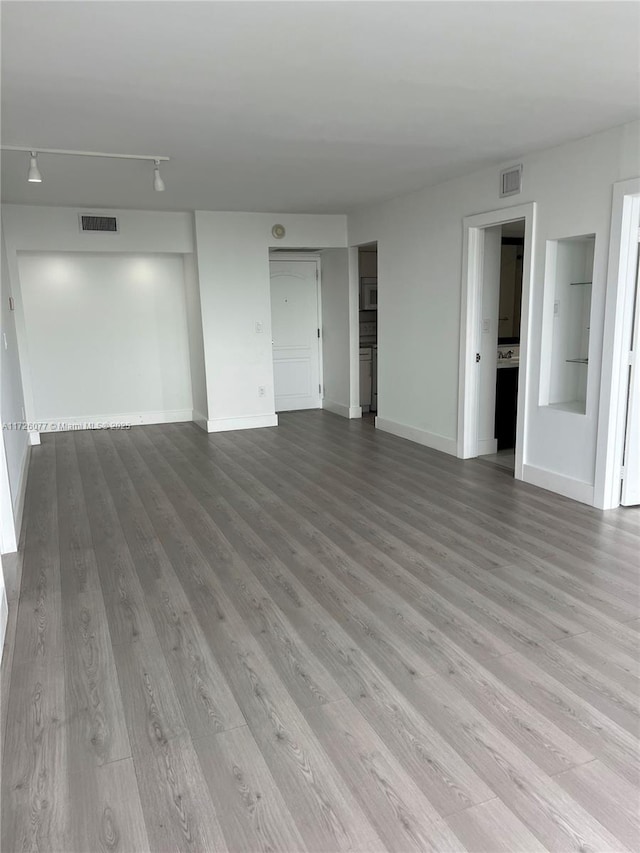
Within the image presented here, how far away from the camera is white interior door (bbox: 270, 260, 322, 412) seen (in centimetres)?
817

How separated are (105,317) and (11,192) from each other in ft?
6.63

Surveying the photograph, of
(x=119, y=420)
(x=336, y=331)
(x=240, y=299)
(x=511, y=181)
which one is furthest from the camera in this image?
(x=336, y=331)

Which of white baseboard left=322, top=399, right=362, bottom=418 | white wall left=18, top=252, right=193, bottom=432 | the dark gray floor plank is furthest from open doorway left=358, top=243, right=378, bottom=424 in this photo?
the dark gray floor plank

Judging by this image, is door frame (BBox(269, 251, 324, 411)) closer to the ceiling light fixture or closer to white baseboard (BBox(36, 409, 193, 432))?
white baseboard (BBox(36, 409, 193, 432))

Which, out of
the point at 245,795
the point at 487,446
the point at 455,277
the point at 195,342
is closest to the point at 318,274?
the point at 195,342

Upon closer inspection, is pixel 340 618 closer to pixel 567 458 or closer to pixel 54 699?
→ pixel 54 699

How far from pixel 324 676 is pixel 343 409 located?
5.86m

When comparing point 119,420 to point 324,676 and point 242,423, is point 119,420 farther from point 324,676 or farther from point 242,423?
point 324,676

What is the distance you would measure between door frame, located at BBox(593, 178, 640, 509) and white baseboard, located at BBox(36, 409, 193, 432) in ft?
17.7

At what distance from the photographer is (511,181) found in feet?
15.4

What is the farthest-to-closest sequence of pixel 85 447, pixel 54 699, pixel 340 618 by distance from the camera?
pixel 85 447 → pixel 340 618 → pixel 54 699

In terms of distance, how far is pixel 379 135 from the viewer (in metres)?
3.82

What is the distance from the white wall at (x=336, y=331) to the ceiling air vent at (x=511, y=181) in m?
2.96

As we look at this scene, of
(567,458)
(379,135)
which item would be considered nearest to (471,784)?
(567,458)
